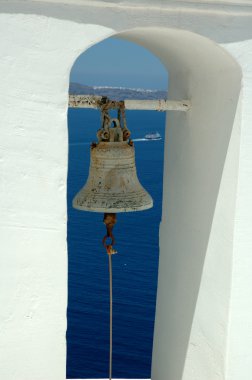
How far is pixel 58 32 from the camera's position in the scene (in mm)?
2355

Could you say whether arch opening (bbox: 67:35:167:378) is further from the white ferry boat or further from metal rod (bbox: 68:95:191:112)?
the white ferry boat

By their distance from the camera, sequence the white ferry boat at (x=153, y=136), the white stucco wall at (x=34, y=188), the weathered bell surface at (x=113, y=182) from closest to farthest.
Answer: the white stucco wall at (x=34, y=188)
the weathered bell surface at (x=113, y=182)
the white ferry boat at (x=153, y=136)

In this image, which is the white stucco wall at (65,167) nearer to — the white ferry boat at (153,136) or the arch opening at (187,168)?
the arch opening at (187,168)

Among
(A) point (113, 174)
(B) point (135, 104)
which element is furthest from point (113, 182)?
(B) point (135, 104)

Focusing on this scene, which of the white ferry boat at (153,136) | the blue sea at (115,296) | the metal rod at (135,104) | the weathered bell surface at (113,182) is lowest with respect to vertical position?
the blue sea at (115,296)

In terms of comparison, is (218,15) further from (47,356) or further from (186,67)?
(47,356)

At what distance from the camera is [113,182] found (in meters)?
2.81

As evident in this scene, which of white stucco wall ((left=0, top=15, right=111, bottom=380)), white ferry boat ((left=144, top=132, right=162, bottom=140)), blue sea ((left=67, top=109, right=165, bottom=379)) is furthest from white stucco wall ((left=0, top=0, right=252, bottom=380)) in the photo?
white ferry boat ((left=144, top=132, right=162, bottom=140))

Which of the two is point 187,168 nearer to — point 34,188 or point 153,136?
point 34,188

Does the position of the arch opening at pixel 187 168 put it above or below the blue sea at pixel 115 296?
above

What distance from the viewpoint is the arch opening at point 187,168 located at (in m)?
2.78

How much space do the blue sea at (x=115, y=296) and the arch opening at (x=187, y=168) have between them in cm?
587

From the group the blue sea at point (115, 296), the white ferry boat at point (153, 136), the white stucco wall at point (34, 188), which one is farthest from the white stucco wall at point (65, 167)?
the white ferry boat at point (153, 136)

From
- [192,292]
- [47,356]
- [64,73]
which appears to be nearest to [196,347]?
[192,292]
